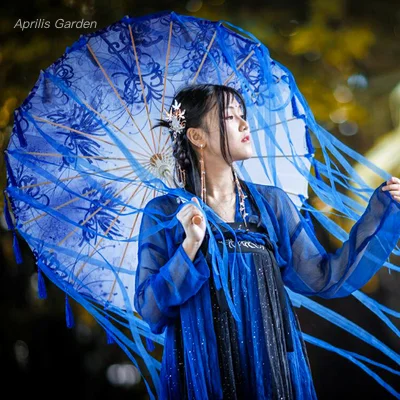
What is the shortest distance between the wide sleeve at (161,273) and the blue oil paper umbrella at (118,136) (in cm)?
19

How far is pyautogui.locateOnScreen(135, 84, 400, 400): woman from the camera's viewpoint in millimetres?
1389

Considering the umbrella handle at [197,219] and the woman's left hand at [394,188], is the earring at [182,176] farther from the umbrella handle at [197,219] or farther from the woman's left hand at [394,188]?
the woman's left hand at [394,188]

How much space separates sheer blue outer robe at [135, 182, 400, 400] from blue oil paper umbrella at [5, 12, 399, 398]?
18 centimetres

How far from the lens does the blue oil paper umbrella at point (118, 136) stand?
5.56ft

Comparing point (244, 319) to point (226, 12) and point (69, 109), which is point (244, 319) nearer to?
point (69, 109)

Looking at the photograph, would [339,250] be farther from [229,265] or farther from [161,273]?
[161,273]

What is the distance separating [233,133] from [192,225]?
0.29m

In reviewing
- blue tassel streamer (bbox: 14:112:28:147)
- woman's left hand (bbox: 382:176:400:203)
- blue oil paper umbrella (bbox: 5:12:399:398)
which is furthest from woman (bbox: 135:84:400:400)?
blue tassel streamer (bbox: 14:112:28:147)

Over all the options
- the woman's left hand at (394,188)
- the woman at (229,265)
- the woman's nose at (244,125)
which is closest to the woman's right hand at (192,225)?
the woman at (229,265)

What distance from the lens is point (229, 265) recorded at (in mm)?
1450

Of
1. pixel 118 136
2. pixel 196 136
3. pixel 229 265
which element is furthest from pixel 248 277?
pixel 118 136

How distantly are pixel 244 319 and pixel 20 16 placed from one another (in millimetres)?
1451

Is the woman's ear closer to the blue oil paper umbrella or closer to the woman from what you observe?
the woman

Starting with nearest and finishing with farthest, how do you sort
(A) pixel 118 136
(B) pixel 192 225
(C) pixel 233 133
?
(B) pixel 192 225 → (C) pixel 233 133 → (A) pixel 118 136
